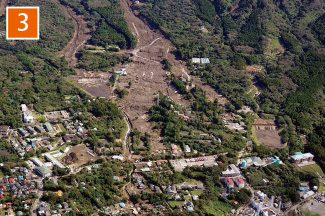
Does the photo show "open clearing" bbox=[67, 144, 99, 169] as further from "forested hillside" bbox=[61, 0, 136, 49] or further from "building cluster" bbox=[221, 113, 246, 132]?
"forested hillside" bbox=[61, 0, 136, 49]

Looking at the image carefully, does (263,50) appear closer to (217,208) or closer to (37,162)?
(217,208)

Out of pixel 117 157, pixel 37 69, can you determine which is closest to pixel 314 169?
pixel 117 157

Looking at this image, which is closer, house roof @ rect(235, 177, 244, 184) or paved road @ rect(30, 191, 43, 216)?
paved road @ rect(30, 191, 43, 216)

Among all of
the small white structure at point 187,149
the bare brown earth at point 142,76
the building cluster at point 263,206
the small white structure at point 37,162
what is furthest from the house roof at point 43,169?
the building cluster at point 263,206

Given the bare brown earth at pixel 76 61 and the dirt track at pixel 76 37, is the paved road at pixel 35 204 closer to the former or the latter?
the bare brown earth at pixel 76 61

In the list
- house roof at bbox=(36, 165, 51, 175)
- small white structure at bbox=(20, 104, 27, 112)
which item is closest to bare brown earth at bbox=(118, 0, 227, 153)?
house roof at bbox=(36, 165, 51, 175)

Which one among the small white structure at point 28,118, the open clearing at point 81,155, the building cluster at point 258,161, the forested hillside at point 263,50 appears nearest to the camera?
the open clearing at point 81,155
